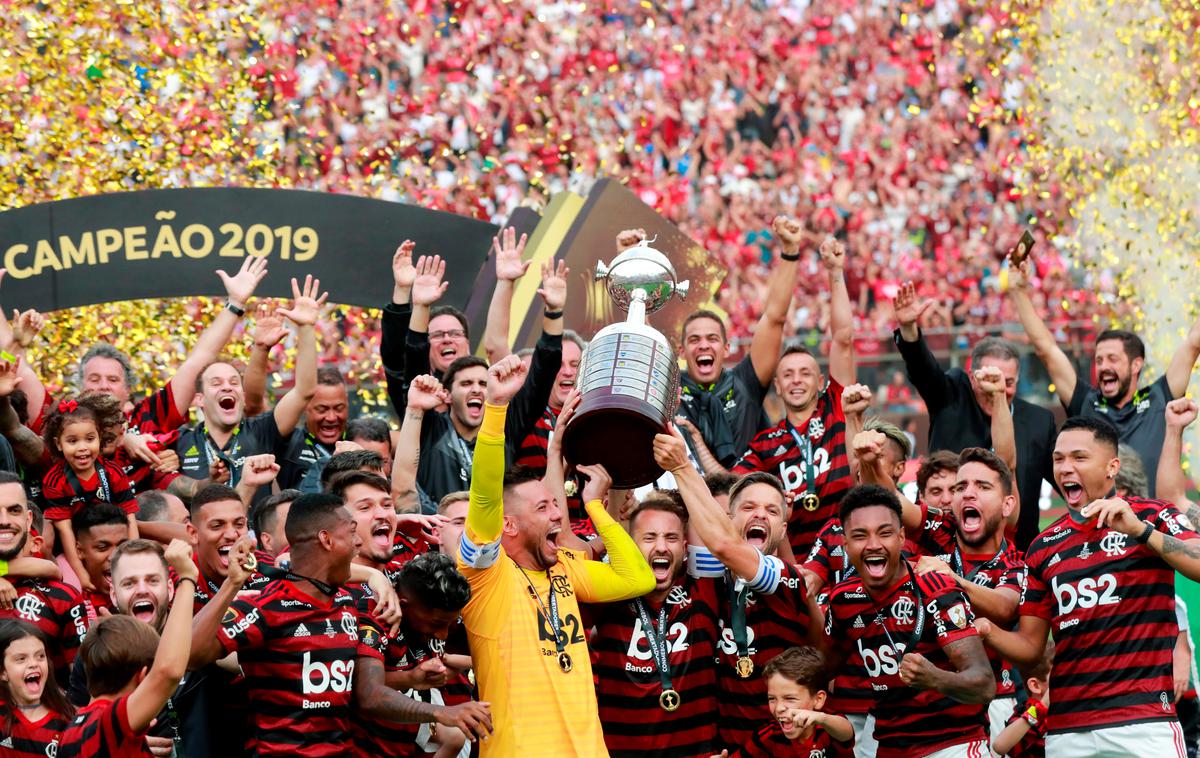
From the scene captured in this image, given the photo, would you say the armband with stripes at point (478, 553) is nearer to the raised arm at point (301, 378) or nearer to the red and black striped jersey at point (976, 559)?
the red and black striped jersey at point (976, 559)

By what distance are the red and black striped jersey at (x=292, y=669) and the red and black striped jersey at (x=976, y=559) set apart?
2734mm

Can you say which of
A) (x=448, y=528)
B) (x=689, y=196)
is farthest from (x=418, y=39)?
(x=448, y=528)

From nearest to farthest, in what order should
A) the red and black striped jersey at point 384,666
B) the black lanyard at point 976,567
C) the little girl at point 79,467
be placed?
the red and black striped jersey at point 384,666, the black lanyard at point 976,567, the little girl at point 79,467

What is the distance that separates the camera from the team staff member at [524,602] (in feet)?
19.4

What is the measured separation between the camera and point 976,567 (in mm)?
7516

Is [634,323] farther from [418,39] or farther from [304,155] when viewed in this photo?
[418,39]

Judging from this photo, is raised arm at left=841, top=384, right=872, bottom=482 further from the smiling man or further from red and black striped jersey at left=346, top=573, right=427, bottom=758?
red and black striped jersey at left=346, top=573, right=427, bottom=758

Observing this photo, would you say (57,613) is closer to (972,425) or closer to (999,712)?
(999,712)

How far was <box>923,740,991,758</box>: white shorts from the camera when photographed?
21.9ft

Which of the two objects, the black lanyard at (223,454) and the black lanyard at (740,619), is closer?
the black lanyard at (740,619)

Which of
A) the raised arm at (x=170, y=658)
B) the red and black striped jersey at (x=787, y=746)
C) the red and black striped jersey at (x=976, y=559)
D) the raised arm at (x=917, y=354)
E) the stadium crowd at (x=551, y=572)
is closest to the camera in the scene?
the raised arm at (x=170, y=658)

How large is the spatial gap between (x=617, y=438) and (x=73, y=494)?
2.86 metres

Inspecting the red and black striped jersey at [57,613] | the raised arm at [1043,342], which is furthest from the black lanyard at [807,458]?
the red and black striped jersey at [57,613]

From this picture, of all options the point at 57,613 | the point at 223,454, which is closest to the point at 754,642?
the point at 57,613
